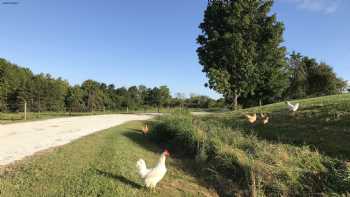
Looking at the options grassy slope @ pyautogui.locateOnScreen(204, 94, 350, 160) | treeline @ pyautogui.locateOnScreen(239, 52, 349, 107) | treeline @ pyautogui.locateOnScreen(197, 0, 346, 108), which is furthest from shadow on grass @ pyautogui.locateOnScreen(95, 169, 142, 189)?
treeline @ pyautogui.locateOnScreen(239, 52, 349, 107)

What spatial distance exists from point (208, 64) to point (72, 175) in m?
26.3

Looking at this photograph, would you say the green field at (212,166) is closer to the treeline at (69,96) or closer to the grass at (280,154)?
the grass at (280,154)

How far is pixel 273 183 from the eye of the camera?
5.64 m

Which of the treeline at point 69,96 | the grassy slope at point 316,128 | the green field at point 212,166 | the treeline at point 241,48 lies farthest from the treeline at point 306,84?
the green field at point 212,166

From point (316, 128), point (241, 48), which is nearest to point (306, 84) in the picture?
point (241, 48)

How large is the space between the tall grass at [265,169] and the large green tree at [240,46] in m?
19.9

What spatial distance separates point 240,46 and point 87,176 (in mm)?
25010

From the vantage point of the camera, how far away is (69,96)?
5297 cm

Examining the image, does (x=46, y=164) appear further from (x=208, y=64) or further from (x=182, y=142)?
(x=208, y=64)

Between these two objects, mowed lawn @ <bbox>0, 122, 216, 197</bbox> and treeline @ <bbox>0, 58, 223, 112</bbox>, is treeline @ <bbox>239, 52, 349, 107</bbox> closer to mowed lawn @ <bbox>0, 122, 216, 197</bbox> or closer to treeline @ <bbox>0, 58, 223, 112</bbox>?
treeline @ <bbox>0, 58, 223, 112</bbox>

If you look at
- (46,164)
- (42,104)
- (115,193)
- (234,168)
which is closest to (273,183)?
(234,168)

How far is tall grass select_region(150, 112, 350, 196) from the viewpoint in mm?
5309

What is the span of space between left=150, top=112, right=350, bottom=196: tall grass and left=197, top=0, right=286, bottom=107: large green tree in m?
19.9

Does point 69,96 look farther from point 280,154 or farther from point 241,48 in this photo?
point 280,154
